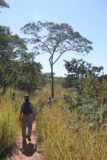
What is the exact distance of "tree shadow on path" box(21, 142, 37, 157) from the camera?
10672mm

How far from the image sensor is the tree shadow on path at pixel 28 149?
10672 mm

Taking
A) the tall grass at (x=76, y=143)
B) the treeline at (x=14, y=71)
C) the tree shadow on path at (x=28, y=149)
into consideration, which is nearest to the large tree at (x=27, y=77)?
the treeline at (x=14, y=71)

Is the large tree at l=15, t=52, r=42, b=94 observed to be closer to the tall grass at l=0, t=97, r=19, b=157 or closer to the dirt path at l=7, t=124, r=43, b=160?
the dirt path at l=7, t=124, r=43, b=160

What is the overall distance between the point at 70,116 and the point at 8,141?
2.25m

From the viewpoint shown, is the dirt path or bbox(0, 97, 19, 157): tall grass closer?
bbox(0, 97, 19, 157): tall grass

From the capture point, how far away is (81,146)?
19.5ft

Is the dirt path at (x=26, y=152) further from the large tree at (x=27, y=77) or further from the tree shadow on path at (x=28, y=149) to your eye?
the large tree at (x=27, y=77)

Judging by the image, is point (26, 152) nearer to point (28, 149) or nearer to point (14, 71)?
point (28, 149)

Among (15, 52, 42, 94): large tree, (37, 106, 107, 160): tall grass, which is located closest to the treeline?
(15, 52, 42, 94): large tree

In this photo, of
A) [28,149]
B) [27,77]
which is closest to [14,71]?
[27,77]

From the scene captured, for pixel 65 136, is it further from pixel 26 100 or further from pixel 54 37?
pixel 54 37

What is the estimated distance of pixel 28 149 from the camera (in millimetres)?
11172

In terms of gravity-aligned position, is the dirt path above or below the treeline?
below

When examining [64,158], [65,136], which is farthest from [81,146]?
[65,136]
